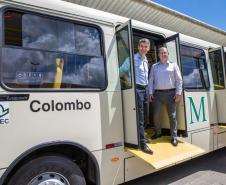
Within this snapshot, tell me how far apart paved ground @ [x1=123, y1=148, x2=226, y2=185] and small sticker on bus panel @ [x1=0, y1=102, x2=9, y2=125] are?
262 cm

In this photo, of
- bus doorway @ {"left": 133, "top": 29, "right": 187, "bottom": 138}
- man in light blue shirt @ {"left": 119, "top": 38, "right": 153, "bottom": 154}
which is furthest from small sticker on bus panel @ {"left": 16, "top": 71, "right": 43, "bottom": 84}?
bus doorway @ {"left": 133, "top": 29, "right": 187, "bottom": 138}

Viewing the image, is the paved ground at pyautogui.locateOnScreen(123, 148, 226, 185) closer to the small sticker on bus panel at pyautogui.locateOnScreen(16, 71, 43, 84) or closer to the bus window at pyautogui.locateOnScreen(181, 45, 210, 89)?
the bus window at pyautogui.locateOnScreen(181, 45, 210, 89)

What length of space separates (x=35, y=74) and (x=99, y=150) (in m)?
1.27

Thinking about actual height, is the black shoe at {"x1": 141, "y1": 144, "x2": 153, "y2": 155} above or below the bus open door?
below

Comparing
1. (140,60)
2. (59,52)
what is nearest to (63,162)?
(59,52)

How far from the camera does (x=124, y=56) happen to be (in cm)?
402

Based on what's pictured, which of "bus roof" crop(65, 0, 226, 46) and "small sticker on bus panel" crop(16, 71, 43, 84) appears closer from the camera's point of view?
"small sticker on bus panel" crop(16, 71, 43, 84)

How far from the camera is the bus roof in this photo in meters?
5.83

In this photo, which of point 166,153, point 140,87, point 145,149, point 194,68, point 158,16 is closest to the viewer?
point 145,149

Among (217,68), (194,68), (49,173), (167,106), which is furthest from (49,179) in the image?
(217,68)

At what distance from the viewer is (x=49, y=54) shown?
3.32m

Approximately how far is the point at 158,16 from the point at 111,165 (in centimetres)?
442

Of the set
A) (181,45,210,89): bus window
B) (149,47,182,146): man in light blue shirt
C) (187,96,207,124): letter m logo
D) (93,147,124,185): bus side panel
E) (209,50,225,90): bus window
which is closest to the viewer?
(93,147,124,185): bus side panel

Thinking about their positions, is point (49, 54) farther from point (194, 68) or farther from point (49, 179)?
point (194, 68)
